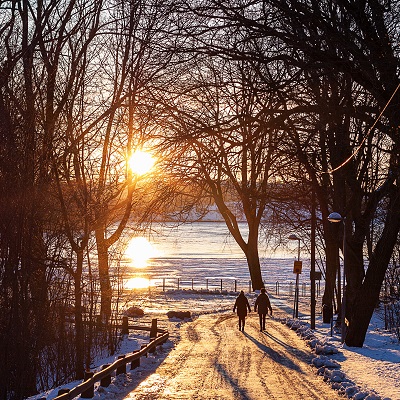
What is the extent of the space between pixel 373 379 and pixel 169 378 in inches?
176

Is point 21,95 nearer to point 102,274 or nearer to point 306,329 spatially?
point 102,274

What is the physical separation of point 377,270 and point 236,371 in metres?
4.52

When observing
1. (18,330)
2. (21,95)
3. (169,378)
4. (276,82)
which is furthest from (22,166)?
(276,82)

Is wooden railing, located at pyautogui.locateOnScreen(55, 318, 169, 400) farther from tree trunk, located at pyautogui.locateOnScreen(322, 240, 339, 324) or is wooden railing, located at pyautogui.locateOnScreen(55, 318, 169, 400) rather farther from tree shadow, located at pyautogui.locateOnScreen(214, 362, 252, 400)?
tree trunk, located at pyautogui.locateOnScreen(322, 240, 339, 324)

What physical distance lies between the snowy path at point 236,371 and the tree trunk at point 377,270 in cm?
187

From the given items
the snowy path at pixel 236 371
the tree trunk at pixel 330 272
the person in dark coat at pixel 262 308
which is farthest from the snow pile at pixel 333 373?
the tree trunk at pixel 330 272

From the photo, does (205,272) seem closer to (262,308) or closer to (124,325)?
(262,308)

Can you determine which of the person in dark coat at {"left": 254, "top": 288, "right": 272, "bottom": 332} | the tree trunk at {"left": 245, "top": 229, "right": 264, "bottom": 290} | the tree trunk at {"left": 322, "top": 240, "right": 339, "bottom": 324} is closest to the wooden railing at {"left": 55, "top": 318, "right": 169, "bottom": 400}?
the person in dark coat at {"left": 254, "top": 288, "right": 272, "bottom": 332}

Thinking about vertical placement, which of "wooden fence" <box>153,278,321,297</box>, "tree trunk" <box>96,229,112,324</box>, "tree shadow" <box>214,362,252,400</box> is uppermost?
"tree trunk" <box>96,229,112,324</box>

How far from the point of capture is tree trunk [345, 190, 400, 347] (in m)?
17.5

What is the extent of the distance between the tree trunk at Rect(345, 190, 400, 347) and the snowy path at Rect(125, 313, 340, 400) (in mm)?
1869

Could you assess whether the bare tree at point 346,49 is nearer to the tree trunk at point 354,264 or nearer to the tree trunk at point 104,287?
the tree trunk at point 354,264

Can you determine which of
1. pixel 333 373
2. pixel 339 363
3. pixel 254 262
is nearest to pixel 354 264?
pixel 339 363

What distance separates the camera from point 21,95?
65.2 feet
